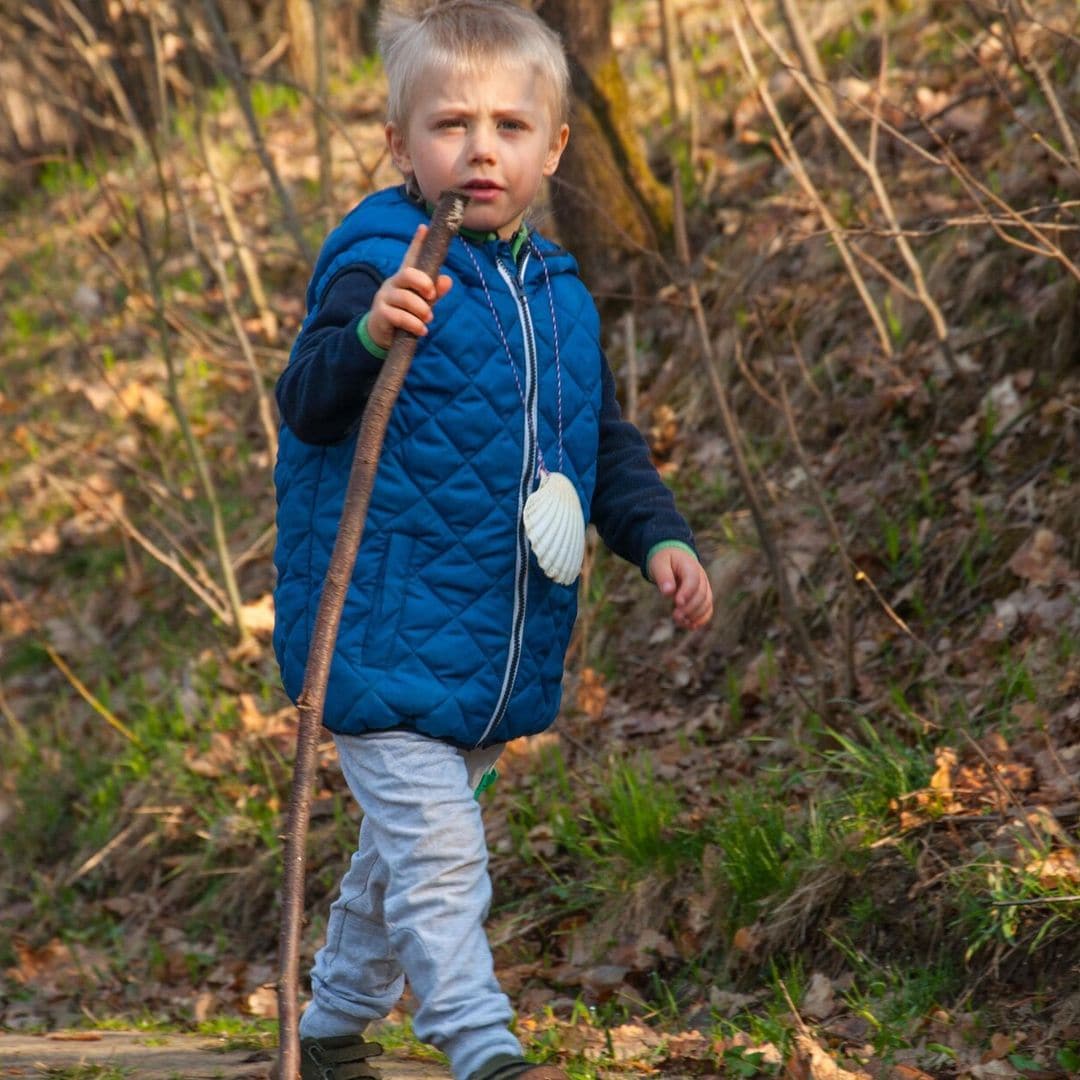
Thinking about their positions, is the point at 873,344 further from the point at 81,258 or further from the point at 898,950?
the point at 81,258

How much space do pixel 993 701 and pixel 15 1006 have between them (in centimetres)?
344

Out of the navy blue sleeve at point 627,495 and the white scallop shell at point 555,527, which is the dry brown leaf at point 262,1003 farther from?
the white scallop shell at point 555,527

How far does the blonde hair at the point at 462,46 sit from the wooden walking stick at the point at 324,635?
439mm

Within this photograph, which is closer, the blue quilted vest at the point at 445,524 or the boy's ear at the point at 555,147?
the blue quilted vest at the point at 445,524

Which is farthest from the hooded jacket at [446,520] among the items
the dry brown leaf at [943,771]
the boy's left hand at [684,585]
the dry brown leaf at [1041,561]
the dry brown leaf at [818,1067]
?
the dry brown leaf at [1041,561]

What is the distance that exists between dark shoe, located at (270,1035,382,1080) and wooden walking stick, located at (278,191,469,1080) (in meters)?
0.70

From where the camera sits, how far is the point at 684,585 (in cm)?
308

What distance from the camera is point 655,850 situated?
467 centimetres

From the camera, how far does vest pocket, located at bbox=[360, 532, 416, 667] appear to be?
9.42ft

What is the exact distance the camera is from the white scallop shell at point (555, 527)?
2.92 m

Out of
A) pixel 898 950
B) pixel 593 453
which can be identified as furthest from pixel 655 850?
pixel 593 453

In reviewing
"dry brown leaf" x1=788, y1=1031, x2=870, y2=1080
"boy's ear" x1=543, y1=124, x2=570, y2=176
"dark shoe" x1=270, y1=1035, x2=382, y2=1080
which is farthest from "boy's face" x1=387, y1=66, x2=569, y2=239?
"dry brown leaf" x1=788, y1=1031, x2=870, y2=1080

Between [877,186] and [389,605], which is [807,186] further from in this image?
[389,605]

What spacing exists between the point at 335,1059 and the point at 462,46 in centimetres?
202
